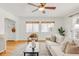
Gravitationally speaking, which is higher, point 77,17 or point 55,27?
point 77,17

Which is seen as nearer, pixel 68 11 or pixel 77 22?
pixel 68 11

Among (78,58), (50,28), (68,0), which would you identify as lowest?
(78,58)

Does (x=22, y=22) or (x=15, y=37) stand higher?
(x=22, y=22)

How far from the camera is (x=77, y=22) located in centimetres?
207

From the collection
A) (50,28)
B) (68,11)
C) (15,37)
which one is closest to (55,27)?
(50,28)

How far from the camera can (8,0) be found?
72cm

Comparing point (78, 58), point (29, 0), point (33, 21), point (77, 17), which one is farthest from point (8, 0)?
point (77, 17)

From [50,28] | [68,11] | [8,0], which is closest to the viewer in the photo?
[8,0]

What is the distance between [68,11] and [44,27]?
1.38 ft

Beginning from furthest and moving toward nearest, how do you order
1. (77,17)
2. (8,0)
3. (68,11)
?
(77,17) → (68,11) → (8,0)

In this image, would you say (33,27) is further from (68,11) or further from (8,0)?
(8,0)

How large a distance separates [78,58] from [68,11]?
1.09 metres

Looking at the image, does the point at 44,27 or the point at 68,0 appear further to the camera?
the point at 44,27

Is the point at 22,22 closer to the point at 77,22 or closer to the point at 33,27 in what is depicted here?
the point at 33,27
